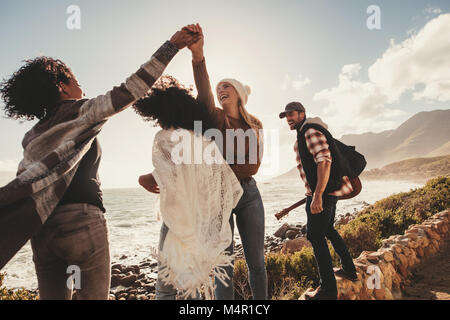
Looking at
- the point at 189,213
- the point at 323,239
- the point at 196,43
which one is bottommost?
the point at 323,239

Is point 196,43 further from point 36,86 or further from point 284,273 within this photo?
point 284,273

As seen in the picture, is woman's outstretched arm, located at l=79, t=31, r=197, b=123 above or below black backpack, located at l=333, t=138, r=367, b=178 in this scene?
above

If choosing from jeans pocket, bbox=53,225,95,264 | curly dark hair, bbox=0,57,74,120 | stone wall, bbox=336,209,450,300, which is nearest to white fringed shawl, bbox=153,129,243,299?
jeans pocket, bbox=53,225,95,264

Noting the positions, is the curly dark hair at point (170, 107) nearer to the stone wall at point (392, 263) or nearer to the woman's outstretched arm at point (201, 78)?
the woman's outstretched arm at point (201, 78)

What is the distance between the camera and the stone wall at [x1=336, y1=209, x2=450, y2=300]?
2643 mm

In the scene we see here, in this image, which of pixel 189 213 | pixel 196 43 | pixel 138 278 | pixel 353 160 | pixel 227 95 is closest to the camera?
pixel 189 213

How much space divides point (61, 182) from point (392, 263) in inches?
172

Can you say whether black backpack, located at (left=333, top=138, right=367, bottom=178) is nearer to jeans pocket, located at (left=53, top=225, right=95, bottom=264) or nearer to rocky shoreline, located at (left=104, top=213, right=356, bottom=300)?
A: jeans pocket, located at (left=53, top=225, right=95, bottom=264)

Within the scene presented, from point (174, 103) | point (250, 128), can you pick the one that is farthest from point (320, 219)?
point (174, 103)

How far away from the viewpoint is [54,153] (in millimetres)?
1177

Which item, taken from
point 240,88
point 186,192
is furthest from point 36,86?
point 240,88
